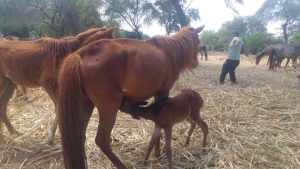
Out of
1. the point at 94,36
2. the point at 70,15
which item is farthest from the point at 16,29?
the point at 94,36

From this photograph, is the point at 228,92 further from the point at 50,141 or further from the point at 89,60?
the point at 89,60

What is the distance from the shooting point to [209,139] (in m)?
4.66

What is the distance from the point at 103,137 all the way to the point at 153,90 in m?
0.80

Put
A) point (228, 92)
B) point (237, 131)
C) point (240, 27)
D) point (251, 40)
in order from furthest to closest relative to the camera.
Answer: point (240, 27), point (251, 40), point (228, 92), point (237, 131)

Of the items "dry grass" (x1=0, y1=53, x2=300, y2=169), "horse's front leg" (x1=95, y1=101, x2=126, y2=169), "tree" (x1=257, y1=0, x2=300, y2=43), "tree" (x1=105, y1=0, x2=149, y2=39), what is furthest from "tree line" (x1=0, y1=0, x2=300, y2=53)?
"horse's front leg" (x1=95, y1=101, x2=126, y2=169)

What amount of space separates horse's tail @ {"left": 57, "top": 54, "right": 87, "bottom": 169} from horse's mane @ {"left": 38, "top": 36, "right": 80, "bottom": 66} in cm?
133

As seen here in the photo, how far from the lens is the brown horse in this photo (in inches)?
125

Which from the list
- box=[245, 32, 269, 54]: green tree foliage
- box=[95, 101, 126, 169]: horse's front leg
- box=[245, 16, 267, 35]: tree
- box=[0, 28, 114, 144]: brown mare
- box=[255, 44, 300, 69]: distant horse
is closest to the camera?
box=[95, 101, 126, 169]: horse's front leg

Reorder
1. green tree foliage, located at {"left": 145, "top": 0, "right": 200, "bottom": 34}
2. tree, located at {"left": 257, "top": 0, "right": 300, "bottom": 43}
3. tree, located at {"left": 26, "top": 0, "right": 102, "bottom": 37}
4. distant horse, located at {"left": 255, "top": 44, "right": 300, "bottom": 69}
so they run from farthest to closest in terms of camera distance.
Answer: tree, located at {"left": 257, "top": 0, "right": 300, "bottom": 43}, green tree foliage, located at {"left": 145, "top": 0, "right": 200, "bottom": 34}, tree, located at {"left": 26, "top": 0, "right": 102, "bottom": 37}, distant horse, located at {"left": 255, "top": 44, "right": 300, "bottom": 69}

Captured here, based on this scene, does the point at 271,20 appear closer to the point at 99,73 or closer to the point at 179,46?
the point at 179,46

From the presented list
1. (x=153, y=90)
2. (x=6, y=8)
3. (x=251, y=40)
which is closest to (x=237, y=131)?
(x=153, y=90)

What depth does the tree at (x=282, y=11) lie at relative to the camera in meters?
41.3

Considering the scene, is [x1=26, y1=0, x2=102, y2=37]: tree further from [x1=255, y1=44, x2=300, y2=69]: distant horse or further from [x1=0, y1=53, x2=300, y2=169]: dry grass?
[x1=0, y1=53, x2=300, y2=169]: dry grass

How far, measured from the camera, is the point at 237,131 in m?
4.90
